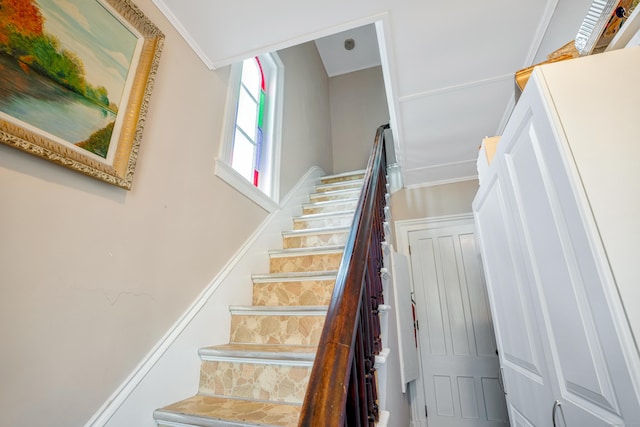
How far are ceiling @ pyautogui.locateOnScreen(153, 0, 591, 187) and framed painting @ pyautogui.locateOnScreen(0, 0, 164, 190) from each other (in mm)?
387

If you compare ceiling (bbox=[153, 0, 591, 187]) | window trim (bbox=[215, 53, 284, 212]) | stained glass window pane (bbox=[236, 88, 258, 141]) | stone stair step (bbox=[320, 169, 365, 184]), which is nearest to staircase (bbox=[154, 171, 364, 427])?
window trim (bbox=[215, 53, 284, 212])

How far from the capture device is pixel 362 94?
5078mm

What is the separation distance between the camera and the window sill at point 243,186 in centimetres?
186

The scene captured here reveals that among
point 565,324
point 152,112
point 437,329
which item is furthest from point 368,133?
point 565,324

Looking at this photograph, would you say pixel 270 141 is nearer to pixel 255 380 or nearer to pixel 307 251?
pixel 307 251

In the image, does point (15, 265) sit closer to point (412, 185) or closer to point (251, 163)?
point (251, 163)

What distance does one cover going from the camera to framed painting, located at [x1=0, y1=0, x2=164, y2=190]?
87cm

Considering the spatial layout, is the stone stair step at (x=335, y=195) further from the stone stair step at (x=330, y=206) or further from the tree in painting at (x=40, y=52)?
the tree in painting at (x=40, y=52)

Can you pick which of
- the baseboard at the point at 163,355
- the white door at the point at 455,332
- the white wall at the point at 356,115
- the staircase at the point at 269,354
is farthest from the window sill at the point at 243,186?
the white wall at the point at 356,115

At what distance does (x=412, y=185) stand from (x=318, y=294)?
2.36m

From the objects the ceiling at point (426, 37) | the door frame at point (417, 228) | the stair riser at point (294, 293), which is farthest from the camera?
the door frame at point (417, 228)

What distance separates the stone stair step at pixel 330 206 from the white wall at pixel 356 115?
1.87m

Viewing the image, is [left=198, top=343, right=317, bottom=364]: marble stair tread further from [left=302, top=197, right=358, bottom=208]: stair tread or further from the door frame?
the door frame

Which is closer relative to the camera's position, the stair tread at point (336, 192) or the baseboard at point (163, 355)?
the baseboard at point (163, 355)
